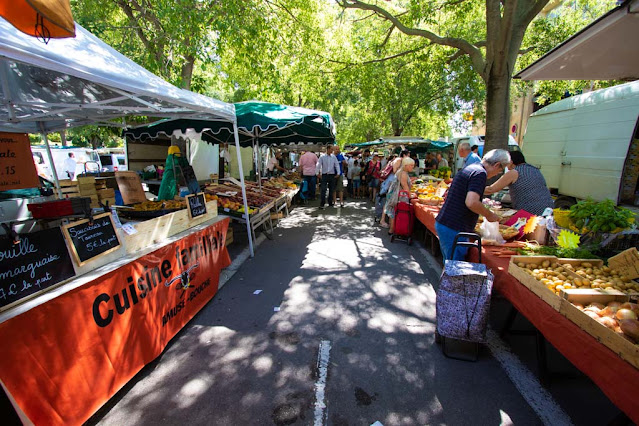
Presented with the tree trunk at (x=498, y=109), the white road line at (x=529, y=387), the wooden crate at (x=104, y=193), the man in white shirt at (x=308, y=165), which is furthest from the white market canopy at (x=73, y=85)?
the man in white shirt at (x=308, y=165)

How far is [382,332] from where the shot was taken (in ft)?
11.3

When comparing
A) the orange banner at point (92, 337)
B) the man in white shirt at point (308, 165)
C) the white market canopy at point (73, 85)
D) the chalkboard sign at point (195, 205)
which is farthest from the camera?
the man in white shirt at point (308, 165)

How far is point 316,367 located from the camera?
287 centimetres

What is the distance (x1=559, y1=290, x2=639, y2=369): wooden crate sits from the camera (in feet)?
5.34

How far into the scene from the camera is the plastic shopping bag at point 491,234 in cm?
374

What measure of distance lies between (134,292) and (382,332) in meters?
2.57

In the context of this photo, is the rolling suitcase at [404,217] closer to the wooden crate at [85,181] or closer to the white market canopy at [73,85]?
the white market canopy at [73,85]

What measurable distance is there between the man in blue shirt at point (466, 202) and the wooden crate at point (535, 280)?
55cm

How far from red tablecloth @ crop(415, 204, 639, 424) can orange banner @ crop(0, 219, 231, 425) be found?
339cm

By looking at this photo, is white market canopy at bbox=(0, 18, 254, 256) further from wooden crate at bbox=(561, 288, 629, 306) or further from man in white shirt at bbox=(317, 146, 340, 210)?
man in white shirt at bbox=(317, 146, 340, 210)

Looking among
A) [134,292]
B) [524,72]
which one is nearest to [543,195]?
[524,72]

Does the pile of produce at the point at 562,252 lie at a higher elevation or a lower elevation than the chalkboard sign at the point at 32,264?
lower

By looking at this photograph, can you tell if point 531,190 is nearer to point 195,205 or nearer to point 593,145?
point 593,145

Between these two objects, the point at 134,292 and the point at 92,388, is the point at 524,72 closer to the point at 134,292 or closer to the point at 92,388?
the point at 134,292
